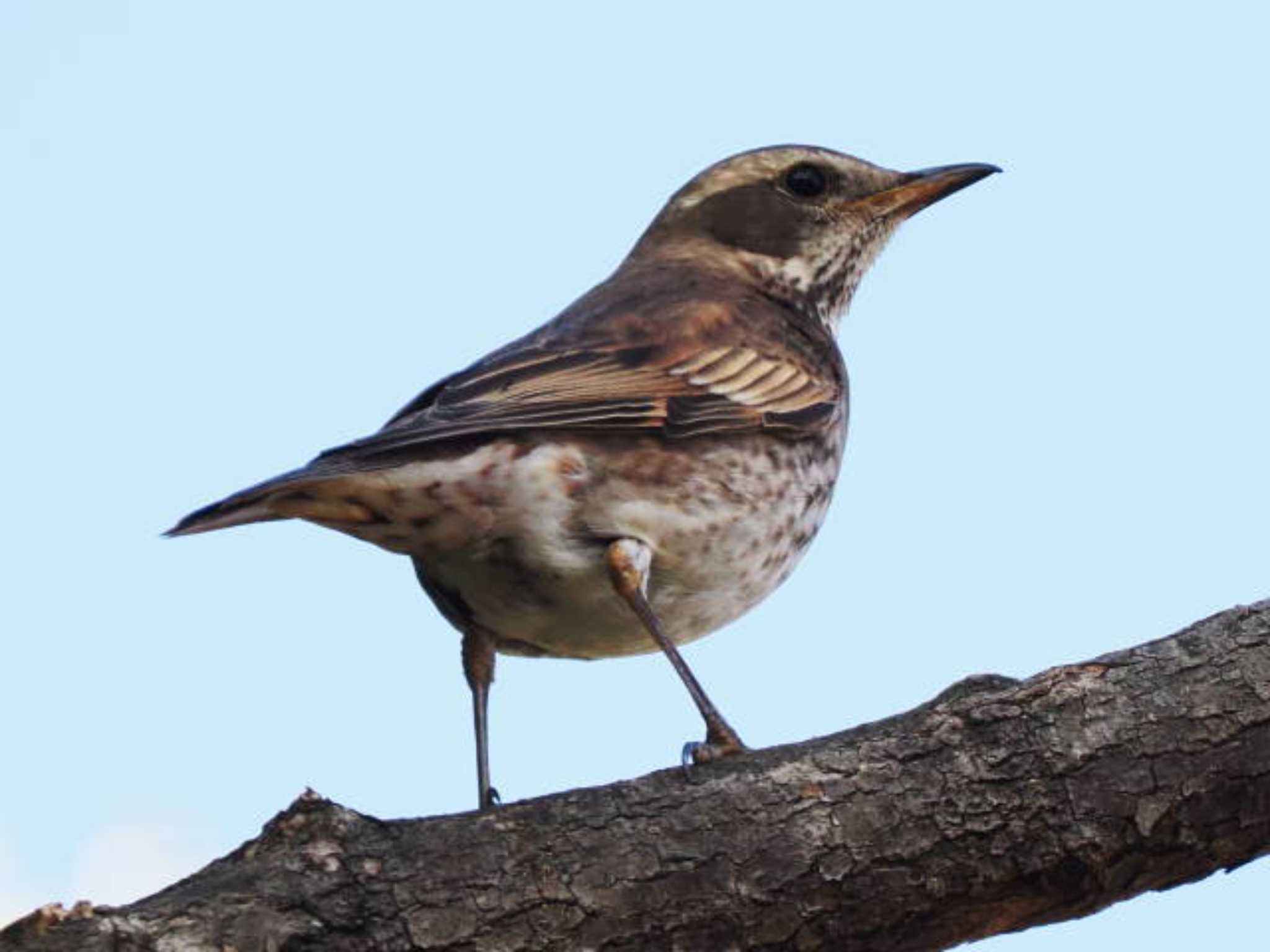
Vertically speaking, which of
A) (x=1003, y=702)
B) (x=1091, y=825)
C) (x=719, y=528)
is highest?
(x=719, y=528)

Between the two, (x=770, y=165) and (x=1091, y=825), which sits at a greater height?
(x=770, y=165)

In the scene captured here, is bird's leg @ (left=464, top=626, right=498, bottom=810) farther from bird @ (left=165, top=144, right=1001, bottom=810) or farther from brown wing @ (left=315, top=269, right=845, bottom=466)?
brown wing @ (left=315, top=269, right=845, bottom=466)

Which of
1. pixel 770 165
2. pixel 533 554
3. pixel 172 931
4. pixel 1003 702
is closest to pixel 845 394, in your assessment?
pixel 770 165

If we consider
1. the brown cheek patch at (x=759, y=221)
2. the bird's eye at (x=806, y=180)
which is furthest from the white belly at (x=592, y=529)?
the bird's eye at (x=806, y=180)

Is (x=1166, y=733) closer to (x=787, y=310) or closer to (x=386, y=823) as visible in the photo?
(x=386, y=823)

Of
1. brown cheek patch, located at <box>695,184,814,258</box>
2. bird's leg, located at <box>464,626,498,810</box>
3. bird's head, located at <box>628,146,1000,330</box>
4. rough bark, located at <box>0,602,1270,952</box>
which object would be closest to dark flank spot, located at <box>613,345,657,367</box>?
bird's leg, located at <box>464,626,498,810</box>

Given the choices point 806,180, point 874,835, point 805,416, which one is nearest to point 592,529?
point 805,416

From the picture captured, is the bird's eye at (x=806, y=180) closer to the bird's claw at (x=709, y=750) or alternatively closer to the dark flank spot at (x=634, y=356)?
the dark flank spot at (x=634, y=356)
